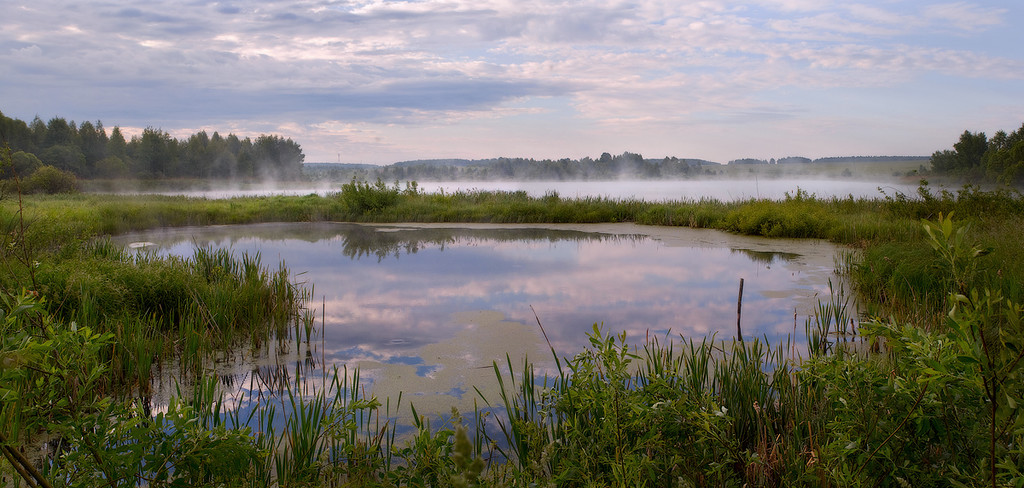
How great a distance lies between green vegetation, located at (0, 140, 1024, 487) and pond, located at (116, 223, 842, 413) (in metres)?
0.39

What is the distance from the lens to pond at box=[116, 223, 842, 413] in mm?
4793

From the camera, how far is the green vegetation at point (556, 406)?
63.4 inches

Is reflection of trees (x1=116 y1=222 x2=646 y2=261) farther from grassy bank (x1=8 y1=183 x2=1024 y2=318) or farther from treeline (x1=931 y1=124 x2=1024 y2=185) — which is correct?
treeline (x1=931 y1=124 x2=1024 y2=185)

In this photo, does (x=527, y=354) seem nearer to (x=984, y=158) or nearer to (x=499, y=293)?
(x=499, y=293)

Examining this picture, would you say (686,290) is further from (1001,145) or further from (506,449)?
(1001,145)

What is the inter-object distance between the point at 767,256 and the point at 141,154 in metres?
46.7

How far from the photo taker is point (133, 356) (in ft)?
13.0

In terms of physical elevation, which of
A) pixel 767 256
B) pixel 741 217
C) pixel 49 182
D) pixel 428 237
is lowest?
pixel 767 256

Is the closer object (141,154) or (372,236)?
(372,236)

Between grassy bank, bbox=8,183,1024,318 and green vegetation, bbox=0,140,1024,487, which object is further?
grassy bank, bbox=8,183,1024,318

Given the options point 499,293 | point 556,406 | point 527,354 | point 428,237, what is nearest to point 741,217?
point 428,237

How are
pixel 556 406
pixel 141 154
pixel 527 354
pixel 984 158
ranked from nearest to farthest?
1. pixel 556 406
2. pixel 527 354
3. pixel 984 158
4. pixel 141 154

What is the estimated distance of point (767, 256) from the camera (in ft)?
32.6

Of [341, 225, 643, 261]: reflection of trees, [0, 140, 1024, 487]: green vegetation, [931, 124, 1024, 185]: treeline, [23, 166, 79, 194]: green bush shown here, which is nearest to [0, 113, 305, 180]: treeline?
[23, 166, 79, 194]: green bush
